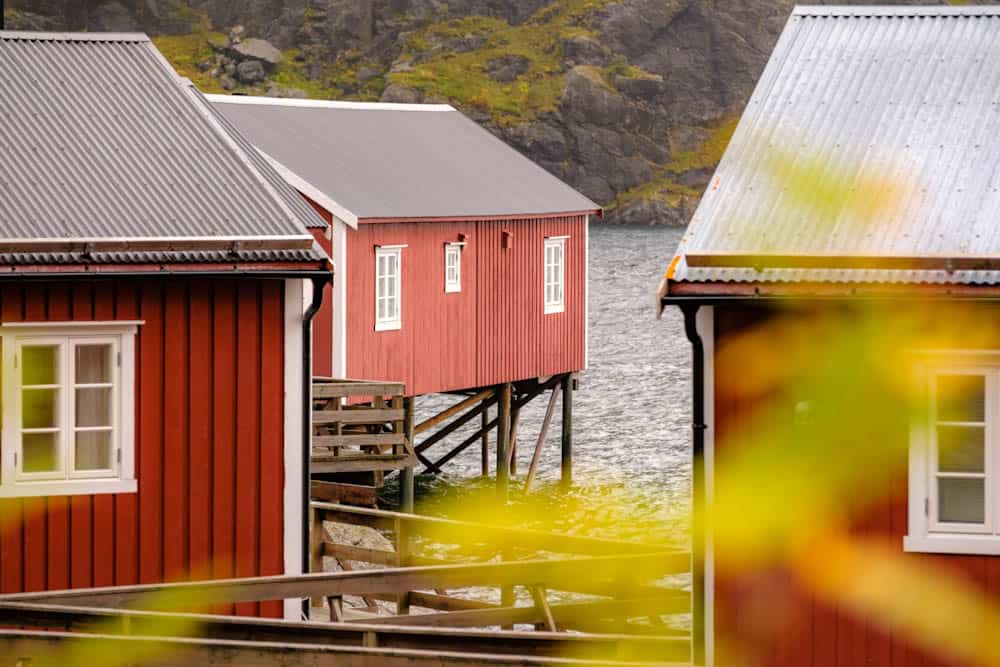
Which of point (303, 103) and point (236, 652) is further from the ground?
point (303, 103)

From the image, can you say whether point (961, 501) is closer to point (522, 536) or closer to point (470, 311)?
point (522, 536)

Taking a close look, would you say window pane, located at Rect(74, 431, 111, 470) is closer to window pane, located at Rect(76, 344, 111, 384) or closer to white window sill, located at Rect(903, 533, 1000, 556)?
window pane, located at Rect(76, 344, 111, 384)

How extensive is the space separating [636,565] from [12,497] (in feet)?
16.6

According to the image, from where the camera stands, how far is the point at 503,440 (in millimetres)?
37719

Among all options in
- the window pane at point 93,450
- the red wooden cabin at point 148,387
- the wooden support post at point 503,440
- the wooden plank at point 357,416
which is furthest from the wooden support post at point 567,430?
the window pane at point 93,450

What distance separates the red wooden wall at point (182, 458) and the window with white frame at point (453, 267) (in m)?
18.3

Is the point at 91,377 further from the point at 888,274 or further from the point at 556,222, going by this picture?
the point at 556,222

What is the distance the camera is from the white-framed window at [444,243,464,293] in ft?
112

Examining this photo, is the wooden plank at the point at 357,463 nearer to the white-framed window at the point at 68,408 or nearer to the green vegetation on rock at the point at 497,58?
the white-framed window at the point at 68,408

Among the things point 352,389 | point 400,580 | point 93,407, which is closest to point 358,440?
point 352,389

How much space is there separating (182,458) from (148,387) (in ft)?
2.13

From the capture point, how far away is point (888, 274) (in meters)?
12.9

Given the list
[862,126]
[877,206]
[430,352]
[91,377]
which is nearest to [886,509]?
[877,206]

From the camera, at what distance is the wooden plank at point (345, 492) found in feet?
84.2
